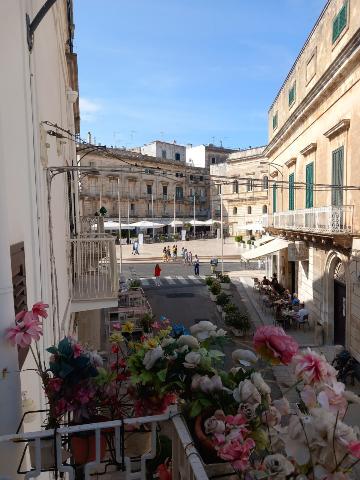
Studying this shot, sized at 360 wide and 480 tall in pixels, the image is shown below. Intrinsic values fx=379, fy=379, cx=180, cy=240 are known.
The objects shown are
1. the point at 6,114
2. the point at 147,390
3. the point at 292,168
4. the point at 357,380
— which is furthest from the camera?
the point at 292,168

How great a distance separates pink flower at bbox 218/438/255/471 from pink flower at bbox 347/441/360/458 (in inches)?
16.3

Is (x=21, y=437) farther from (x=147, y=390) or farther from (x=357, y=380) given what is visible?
(x=357, y=380)

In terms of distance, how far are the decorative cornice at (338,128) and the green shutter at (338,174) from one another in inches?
19.5

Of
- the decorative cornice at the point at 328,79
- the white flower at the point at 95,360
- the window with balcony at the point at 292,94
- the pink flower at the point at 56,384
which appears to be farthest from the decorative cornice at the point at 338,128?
the pink flower at the point at 56,384

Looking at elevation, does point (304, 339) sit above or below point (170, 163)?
below

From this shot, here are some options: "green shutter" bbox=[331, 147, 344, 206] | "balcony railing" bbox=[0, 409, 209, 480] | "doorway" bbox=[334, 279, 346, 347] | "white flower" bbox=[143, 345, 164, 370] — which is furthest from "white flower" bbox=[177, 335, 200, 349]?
"doorway" bbox=[334, 279, 346, 347]

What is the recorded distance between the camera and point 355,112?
9.80 meters

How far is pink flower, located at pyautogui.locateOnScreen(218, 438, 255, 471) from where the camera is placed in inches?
63.0

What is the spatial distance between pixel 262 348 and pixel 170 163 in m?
56.5

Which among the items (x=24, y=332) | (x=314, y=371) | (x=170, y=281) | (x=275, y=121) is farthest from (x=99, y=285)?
(x=170, y=281)

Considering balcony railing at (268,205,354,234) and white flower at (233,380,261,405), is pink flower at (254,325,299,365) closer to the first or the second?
white flower at (233,380,261,405)

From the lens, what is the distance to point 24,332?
206cm

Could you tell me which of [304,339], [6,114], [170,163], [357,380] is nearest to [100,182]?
[170,163]

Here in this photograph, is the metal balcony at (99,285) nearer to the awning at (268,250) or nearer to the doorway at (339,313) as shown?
the doorway at (339,313)
